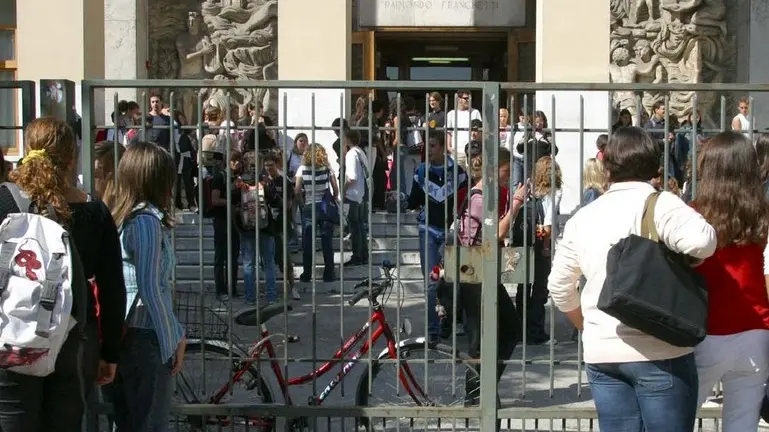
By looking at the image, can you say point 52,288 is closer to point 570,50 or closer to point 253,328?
point 253,328

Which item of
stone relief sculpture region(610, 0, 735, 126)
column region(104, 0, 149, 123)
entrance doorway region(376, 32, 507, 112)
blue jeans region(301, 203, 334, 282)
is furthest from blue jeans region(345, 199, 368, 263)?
entrance doorway region(376, 32, 507, 112)

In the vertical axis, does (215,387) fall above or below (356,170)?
below

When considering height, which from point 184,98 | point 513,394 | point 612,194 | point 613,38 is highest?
point 613,38

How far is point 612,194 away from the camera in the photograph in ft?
14.5

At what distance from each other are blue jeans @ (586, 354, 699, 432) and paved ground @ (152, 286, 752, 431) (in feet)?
4.63

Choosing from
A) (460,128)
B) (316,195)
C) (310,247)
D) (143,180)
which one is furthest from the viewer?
(316,195)

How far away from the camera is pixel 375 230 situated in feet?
32.4

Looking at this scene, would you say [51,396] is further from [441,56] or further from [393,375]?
[441,56]

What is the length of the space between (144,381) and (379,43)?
1726 cm

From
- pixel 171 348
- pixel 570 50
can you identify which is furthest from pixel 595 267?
pixel 570 50

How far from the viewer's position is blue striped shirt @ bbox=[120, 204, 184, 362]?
15.9 ft

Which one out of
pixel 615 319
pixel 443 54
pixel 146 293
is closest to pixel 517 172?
pixel 615 319

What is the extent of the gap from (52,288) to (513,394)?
4425mm

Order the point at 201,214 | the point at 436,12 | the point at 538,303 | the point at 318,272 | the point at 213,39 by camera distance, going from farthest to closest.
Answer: the point at 436,12, the point at 213,39, the point at 538,303, the point at 318,272, the point at 201,214
